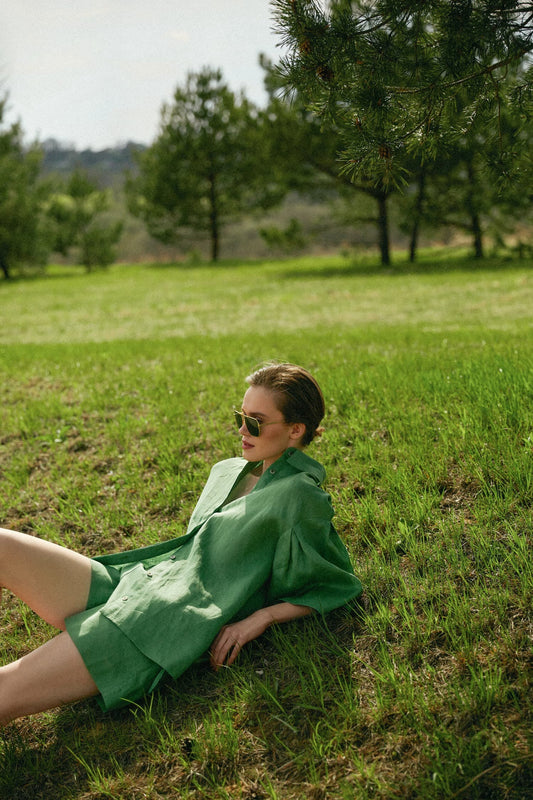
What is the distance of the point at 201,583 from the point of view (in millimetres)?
2895

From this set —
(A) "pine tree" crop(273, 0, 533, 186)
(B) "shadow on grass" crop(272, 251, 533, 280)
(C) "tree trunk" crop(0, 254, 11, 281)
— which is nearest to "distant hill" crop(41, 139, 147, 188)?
(C) "tree trunk" crop(0, 254, 11, 281)

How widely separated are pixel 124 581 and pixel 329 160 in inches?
992

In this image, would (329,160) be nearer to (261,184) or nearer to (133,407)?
(261,184)

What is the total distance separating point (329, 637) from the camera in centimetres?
299

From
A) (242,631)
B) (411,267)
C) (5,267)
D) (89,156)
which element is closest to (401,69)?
(242,631)

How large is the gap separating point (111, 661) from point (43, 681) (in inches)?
11.1

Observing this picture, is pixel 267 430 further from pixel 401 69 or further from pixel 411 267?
pixel 411 267

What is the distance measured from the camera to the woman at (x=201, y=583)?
2689 millimetres

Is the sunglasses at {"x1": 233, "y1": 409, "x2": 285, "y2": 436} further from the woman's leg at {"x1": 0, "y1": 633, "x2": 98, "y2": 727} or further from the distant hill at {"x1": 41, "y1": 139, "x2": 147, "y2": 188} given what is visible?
the distant hill at {"x1": 41, "y1": 139, "x2": 147, "y2": 188}

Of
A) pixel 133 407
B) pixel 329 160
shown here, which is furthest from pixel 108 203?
pixel 133 407

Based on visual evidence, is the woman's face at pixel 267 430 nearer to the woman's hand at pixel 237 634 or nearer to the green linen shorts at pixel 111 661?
the woman's hand at pixel 237 634

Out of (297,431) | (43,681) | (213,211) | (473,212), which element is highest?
(213,211)

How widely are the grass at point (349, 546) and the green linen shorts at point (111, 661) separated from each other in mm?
154

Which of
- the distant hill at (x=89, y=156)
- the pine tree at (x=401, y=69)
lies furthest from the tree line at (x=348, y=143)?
the distant hill at (x=89, y=156)
